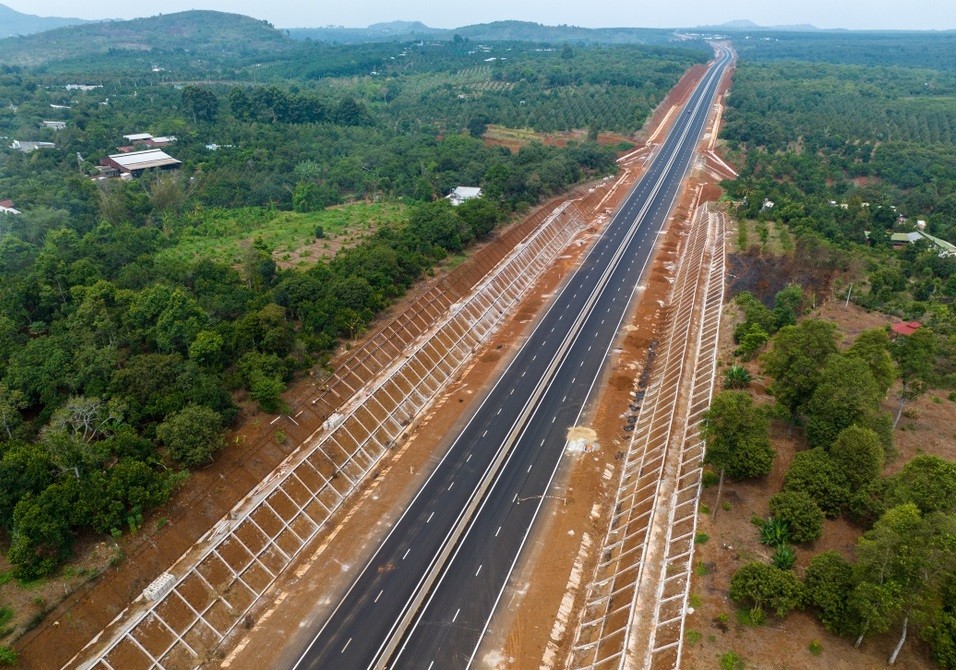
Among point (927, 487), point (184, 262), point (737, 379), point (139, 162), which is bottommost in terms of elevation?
point (737, 379)

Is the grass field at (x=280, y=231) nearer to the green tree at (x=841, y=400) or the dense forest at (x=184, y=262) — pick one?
the dense forest at (x=184, y=262)

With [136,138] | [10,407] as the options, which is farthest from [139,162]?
[10,407]

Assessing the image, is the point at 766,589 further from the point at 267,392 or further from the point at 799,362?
the point at 267,392

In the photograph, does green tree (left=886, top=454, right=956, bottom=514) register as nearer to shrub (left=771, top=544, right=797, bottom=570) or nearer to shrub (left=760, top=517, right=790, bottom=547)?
shrub (left=760, top=517, right=790, bottom=547)

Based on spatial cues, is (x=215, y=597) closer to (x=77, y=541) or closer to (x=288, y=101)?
(x=77, y=541)

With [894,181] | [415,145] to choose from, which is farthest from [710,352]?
[415,145]

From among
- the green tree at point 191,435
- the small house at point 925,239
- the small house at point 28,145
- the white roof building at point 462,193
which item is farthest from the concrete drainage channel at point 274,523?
the small house at point 28,145
